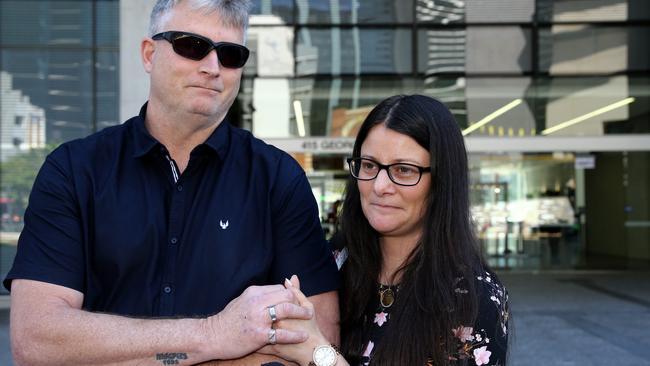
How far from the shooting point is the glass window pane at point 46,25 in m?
12.0

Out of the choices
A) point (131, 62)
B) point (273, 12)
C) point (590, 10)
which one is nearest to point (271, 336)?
point (131, 62)

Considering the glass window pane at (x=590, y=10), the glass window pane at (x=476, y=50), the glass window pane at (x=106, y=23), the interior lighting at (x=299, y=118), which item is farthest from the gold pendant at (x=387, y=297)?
the glass window pane at (x=590, y=10)

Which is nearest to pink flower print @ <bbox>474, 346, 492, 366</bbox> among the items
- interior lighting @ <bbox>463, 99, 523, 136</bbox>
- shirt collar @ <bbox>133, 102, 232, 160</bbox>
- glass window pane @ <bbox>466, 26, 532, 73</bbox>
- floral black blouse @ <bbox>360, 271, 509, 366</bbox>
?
floral black blouse @ <bbox>360, 271, 509, 366</bbox>

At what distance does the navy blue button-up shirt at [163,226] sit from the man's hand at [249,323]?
11 centimetres

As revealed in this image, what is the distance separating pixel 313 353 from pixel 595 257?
1748 centimetres

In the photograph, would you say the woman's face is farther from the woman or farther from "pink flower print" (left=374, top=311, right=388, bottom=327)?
"pink flower print" (left=374, top=311, right=388, bottom=327)

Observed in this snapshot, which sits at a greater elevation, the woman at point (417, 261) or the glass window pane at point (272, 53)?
the glass window pane at point (272, 53)

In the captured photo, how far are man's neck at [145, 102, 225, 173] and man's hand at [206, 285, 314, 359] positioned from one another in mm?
434

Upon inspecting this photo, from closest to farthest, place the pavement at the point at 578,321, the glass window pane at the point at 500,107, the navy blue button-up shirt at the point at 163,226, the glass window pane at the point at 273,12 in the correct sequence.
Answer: the navy blue button-up shirt at the point at 163,226 → the pavement at the point at 578,321 → the glass window pane at the point at 273,12 → the glass window pane at the point at 500,107

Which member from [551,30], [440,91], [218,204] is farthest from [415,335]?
[551,30]

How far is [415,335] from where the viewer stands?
1.85 m

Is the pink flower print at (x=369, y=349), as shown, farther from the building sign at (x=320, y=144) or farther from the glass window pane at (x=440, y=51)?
the glass window pane at (x=440, y=51)

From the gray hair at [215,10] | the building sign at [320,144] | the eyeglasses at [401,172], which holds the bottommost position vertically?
the eyeglasses at [401,172]

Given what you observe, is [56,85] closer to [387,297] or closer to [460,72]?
[460,72]
